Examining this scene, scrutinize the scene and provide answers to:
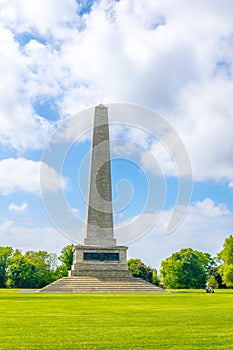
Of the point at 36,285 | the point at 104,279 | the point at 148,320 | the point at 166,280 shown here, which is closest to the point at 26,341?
the point at 148,320

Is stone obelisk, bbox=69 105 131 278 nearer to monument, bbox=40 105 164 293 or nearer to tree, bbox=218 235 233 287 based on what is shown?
monument, bbox=40 105 164 293

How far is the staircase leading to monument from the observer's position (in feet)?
129

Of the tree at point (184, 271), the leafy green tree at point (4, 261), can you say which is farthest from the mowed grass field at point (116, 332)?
the leafy green tree at point (4, 261)

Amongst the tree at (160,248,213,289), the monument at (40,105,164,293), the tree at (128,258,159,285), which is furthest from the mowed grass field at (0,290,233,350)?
the tree at (128,258,159,285)

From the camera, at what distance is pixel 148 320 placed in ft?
45.0

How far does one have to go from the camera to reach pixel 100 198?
4991 centimetres

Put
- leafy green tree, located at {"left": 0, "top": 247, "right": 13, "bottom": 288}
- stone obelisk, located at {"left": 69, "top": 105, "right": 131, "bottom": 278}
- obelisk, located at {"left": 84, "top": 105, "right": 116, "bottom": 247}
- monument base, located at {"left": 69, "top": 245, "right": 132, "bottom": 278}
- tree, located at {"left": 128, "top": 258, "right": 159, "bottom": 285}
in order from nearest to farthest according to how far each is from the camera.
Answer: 1. monument base, located at {"left": 69, "top": 245, "right": 132, "bottom": 278}
2. stone obelisk, located at {"left": 69, "top": 105, "right": 131, "bottom": 278}
3. obelisk, located at {"left": 84, "top": 105, "right": 116, "bottom": 247}
4. leafy green tree, located at {"left": 0, "top": 247, "right": 13, "bottom": 288}
5. tree, located at {"left": 128, "top": 258, "right": 159, "bottom": 285}

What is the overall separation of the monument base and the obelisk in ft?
5.39

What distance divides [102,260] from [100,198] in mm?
7354

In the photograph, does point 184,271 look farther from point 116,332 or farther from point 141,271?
point 116,332

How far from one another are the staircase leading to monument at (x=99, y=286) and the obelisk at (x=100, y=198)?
6247 millimetres

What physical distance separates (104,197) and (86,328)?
126 ft

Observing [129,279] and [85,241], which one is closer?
[129,279]

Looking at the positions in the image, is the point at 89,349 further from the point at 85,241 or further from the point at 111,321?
the point at 85,241
